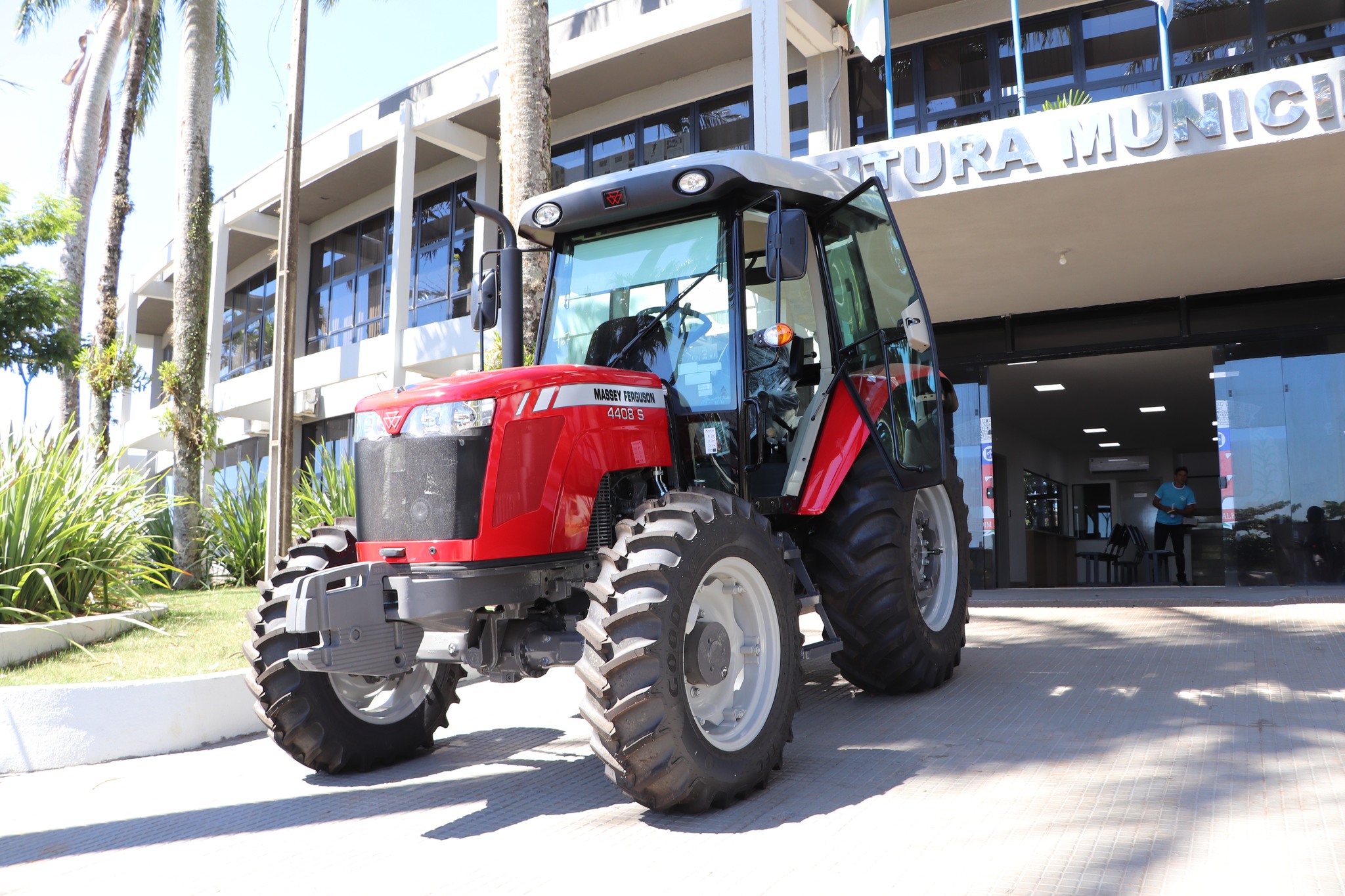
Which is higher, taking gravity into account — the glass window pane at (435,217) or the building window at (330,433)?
the glass window pane at (435,217)

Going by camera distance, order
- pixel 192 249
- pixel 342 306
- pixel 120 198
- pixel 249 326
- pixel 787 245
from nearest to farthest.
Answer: pixel 787 245
pixel 192 249
pixel 120 198
pixel 342 306
pixel 249 326

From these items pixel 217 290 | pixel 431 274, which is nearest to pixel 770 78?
pixel 431 274

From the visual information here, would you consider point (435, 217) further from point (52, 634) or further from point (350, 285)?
point (52, 634)

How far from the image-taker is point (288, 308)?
8.08m

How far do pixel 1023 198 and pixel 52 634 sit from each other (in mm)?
8197

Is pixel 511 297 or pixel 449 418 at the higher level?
pixel 511 297

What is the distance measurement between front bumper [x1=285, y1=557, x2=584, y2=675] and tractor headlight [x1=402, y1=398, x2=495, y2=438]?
518 mm

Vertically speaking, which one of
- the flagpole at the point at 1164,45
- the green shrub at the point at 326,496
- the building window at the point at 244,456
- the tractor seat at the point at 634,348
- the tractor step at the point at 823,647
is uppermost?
the flagpole at the point at 1164,45

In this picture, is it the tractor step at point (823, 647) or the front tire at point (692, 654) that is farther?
the tractor step at point (823, 647)

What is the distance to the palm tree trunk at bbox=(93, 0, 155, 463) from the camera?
12672 millimetres

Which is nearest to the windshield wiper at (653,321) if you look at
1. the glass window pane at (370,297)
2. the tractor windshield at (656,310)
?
the tractor windshield at (656,310)

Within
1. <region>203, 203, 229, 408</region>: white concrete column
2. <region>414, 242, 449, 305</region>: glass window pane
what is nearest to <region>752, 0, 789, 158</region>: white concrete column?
<region>414, 242, 449, 305</region>: glass window pane

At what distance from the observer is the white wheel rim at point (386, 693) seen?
430 centimetres

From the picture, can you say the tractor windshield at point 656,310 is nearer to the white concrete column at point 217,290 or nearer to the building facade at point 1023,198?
the building facade at point 1023,198
